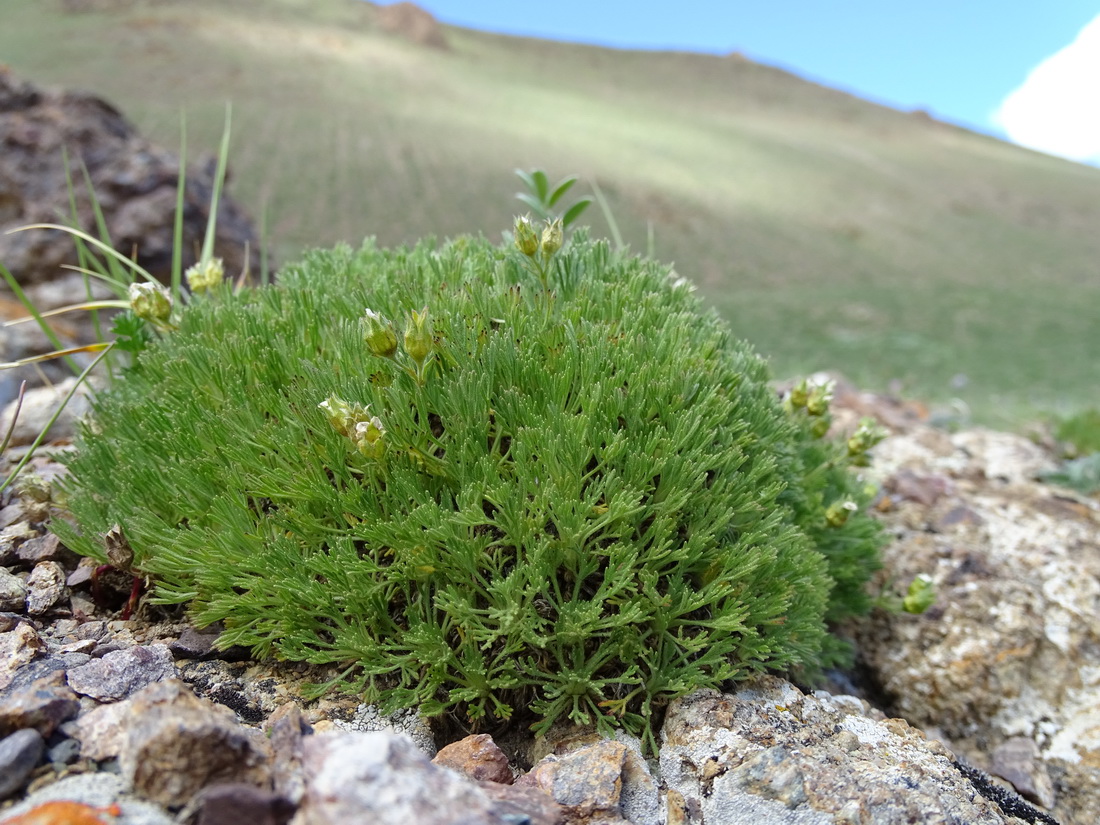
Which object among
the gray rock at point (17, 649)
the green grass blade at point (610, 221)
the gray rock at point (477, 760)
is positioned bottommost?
the gray rock at point (17, 649)

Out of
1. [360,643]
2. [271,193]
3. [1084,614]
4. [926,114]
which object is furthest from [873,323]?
[926,114]

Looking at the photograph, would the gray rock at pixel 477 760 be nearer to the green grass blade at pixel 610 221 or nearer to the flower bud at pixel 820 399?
the flower bud at pixel 820 399

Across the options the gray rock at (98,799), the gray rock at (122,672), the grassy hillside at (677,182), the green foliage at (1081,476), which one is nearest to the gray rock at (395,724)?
the gray rock at (122,672)

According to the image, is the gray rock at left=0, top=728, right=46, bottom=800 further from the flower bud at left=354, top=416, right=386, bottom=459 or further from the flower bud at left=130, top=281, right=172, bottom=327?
the flower bud at left=130, top=281, right=172, bottom=327

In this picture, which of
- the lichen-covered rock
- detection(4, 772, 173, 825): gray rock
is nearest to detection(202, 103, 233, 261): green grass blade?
detection(4, 772, 173, 825): gray rock

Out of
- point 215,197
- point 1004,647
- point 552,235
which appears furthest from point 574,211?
point 1004,647

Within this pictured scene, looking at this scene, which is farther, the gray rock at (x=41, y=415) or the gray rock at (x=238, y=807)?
the gray rock at (x=41, y=415)

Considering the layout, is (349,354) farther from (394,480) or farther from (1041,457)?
(1041,457)

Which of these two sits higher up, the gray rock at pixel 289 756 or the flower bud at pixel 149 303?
the flower bud at pixel 149 303
